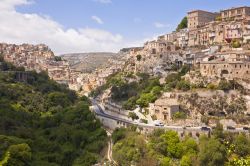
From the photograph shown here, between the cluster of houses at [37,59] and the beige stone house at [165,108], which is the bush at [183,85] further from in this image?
the cluster of houses at [37,59]

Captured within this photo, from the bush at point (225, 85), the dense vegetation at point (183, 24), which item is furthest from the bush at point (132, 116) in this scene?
the dense vegetation at point (183, 24)

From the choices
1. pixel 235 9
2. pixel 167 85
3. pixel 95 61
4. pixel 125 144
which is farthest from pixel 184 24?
pixel 95 61

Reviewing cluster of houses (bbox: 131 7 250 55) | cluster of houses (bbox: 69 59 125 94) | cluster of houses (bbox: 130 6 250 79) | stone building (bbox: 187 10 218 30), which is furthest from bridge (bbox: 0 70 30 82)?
stone building (bbox: 187 10 218 30)

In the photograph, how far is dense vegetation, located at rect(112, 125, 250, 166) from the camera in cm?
2689

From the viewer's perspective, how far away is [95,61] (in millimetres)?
144125

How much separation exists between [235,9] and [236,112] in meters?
22.8

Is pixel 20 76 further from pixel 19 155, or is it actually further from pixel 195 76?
pixel 19 155

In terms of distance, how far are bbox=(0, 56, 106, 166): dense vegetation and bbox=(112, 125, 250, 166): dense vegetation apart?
12.3 feet

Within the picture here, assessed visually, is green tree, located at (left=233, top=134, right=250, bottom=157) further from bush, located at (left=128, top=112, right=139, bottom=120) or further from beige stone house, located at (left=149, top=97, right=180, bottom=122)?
bush, located at (left=128, top=112, right=139, bottom=120)

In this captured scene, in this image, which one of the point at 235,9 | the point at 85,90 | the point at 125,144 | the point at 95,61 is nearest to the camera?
the point at 125,144

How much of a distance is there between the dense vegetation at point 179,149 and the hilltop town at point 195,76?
3.66m

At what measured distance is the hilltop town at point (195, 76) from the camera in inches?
1335

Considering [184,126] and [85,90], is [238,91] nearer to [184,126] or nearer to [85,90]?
[184,126]

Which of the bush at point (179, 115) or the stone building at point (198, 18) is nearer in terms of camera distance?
the bush at point (179, 115)
